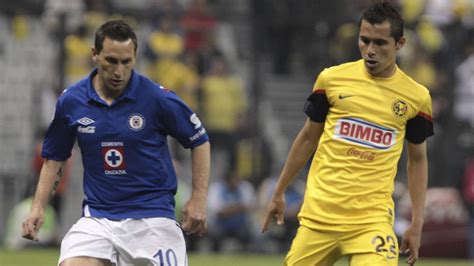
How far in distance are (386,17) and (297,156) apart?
3.50ft

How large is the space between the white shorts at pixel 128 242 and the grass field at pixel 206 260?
772cm

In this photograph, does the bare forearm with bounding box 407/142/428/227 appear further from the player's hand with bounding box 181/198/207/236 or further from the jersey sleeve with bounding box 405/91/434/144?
the player's hand with bounding box 181/198/207/236

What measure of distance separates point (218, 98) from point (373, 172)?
39.5ft

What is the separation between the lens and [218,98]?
786 inches

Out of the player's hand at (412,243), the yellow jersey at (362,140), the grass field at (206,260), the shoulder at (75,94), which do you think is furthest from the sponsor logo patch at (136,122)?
the grass field at (206,260)

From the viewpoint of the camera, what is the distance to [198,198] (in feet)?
25.3

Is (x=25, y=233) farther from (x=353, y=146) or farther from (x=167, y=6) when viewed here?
(x=167, y=6)

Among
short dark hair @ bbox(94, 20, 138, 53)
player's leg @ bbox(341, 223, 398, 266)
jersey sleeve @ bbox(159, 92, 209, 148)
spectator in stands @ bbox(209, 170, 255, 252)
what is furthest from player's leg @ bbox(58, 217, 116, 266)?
spectator in stands @ bbox(209, 170, 255, 252)

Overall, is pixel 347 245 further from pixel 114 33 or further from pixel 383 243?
pixel 114 33

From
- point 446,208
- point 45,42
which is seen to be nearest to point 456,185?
point 446,208

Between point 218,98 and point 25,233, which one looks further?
point 218,98

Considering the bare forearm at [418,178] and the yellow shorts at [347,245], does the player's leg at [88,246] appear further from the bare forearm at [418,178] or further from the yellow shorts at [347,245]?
the bare forearm at [418,178]

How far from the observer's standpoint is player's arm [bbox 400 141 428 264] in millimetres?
8148

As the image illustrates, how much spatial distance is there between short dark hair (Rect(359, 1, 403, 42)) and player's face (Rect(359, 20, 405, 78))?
1.0 inches
